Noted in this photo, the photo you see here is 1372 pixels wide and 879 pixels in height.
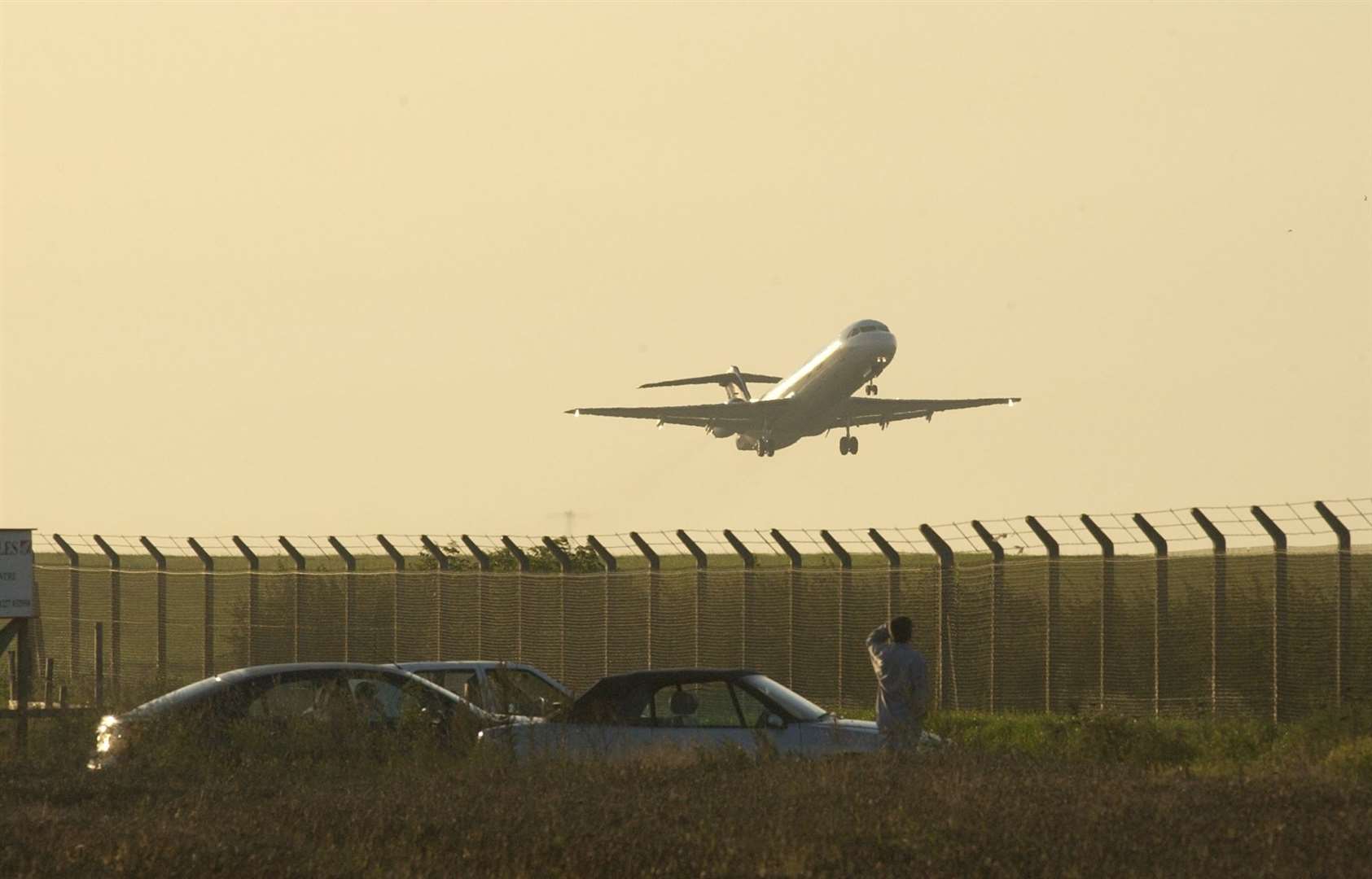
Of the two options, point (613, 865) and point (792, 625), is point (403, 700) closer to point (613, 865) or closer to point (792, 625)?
point (613, 865)

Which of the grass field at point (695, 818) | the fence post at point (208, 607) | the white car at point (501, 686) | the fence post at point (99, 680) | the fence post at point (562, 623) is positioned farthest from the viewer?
the fence post at point (208, 607)

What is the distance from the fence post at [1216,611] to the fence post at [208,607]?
1561cm

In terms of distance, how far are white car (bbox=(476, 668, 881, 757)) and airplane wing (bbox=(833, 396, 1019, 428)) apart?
51977 mm

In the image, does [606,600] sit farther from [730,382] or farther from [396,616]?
[730,382]

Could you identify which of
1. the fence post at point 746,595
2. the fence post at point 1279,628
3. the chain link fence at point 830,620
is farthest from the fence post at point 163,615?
the fence post at point 1279,628

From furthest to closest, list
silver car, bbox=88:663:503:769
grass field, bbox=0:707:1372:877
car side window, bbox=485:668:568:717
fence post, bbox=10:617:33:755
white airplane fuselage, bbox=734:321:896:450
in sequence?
white airplane fuselage, bbox=734:321:896:450
fence post, bbox=10:617:33:755
car side window, bbox=485:668:568:717
silver car, bbox=88:663:503:769
grass field, bbox=0:707:1372:877

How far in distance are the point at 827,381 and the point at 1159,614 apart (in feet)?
141

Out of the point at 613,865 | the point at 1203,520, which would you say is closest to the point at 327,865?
the point at 613,865

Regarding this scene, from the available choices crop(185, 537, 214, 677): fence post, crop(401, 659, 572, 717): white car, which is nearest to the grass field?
crop(401, 659, 572, 717): white car

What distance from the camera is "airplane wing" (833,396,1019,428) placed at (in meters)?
69.4

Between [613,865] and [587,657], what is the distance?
18.6 metres

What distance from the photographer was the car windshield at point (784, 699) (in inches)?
650

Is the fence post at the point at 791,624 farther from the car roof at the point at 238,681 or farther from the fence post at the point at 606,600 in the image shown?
the car roof at the point at 238,681

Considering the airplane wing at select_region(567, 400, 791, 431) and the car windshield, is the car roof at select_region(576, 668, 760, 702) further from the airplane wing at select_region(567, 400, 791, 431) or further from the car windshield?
the airplane wing at select_region(567, 400, 791, 431)
